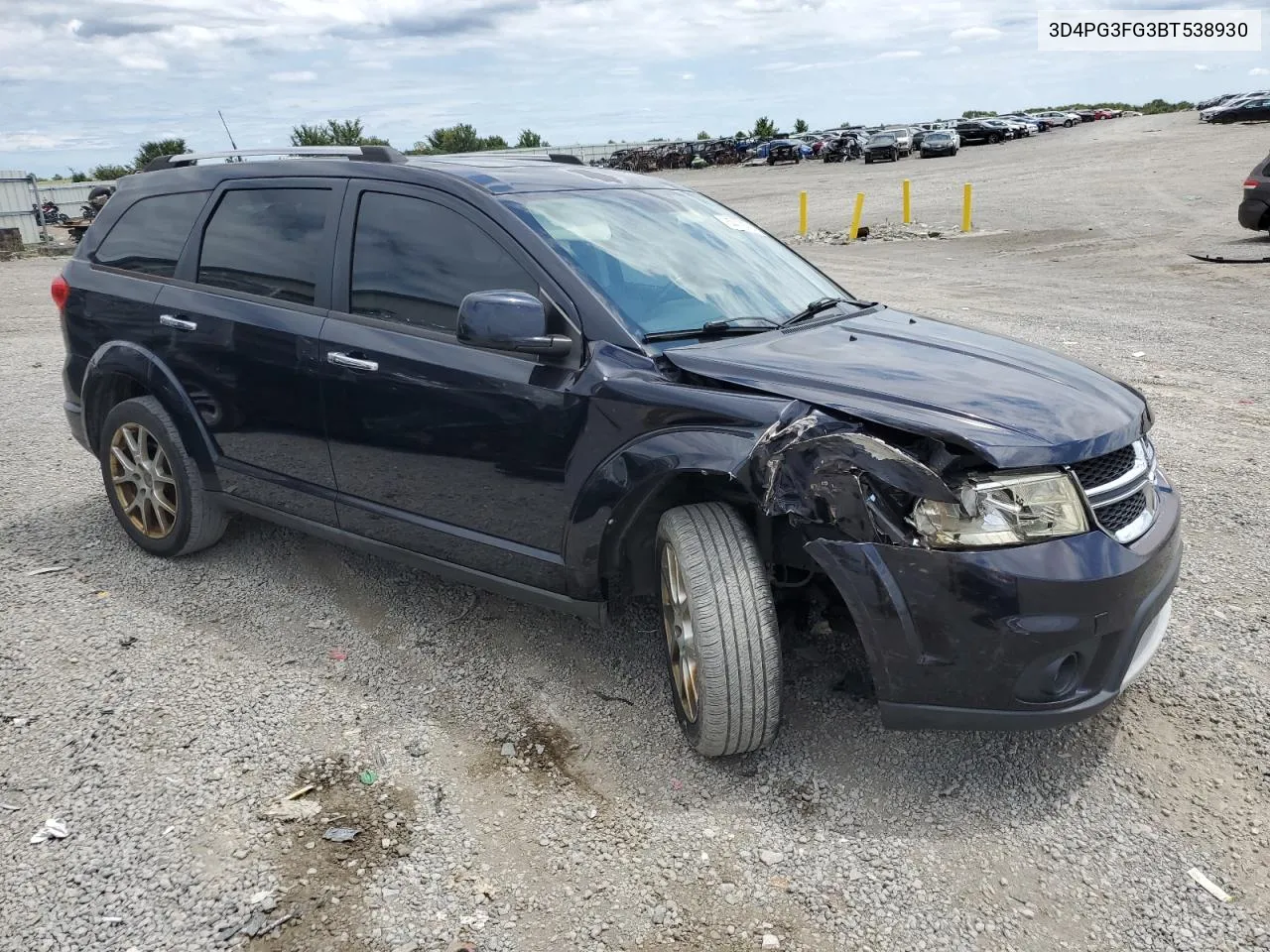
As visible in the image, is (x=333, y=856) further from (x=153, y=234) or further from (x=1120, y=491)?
(x=153, y=234)

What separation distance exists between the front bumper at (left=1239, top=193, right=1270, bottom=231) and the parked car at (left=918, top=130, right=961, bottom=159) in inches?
1289

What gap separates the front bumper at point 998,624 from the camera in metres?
2.75

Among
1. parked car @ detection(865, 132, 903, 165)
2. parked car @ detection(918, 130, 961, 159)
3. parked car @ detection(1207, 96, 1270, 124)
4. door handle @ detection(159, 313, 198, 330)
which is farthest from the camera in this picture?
Result: parked car @ detection(1207, 96, 1270, 124)

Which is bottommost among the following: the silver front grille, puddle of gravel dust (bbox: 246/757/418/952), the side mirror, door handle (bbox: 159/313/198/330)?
puddle of gravel dust (bbox: 246/757/418/952)

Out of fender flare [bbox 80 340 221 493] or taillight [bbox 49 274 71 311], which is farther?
taillight [bbox 49 274 71 311]

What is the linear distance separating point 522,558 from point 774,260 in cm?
166

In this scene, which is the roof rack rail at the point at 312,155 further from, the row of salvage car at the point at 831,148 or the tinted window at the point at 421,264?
the row of salvage car at the point at 831,148

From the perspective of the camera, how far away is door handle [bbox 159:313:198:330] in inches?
177

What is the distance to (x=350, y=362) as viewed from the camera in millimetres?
3881

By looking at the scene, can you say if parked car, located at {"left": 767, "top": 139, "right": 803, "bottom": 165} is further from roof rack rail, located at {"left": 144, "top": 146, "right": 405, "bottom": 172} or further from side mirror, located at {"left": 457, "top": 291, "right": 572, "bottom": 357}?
side mirror, located at {"left": 457, "top": 291, "right": 572, "bottom": 357}

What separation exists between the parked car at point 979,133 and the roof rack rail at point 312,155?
55.7 metres

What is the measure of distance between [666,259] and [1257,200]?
15336 millimetres

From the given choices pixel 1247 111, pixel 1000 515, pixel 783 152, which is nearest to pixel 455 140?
pixel 783 152

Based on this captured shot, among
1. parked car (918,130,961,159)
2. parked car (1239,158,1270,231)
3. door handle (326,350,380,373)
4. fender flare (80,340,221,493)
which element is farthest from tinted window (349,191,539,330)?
parked car (918,130,961,159)
